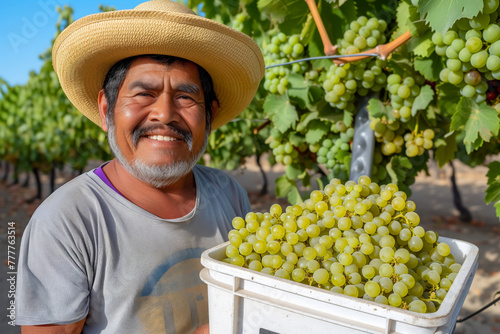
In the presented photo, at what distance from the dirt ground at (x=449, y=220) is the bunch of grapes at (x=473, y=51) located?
2.59 metres

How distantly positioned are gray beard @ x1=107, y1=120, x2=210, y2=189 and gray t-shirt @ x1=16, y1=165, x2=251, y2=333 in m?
0.11

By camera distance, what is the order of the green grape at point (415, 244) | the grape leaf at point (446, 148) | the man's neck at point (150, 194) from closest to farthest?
the green grape at point (415, 244) → the man's neck at point (150, 194) → the grape leaf at point (446, 148)

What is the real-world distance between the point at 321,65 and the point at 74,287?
1.67m

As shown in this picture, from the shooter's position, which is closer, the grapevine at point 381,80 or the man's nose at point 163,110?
the man's nose at point 163,110

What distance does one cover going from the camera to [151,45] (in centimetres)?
138

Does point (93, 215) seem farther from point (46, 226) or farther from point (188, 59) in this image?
point (188, 59)

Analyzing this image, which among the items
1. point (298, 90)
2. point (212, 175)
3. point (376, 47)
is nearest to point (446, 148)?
point (376, 47)

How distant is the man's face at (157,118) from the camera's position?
54.1 inches

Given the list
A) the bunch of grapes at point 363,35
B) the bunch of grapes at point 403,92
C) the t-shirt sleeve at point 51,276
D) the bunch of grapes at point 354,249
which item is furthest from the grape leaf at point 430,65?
the t-shirt sleeve at point 51,276

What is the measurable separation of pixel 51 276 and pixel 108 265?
164 millimetres

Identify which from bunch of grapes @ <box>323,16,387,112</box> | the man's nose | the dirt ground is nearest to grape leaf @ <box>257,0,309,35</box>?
bunch of grapes @ <box>323,16,387,112</box>

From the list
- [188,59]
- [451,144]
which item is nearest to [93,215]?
[188,59]

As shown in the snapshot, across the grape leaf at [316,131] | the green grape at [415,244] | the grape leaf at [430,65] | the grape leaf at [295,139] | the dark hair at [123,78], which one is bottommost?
the green grape at [415,244]

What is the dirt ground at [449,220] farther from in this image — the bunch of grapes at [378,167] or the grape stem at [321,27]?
the grape stem at [321,27]
